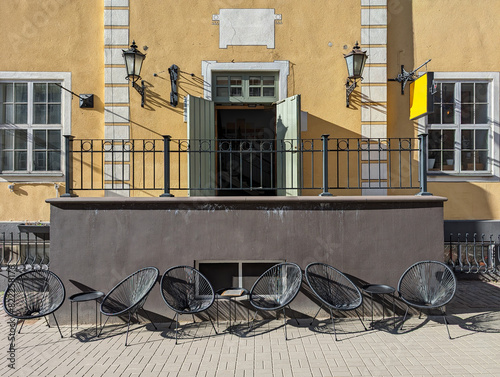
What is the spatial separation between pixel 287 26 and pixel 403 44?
7.51ft

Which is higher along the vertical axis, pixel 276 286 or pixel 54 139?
pixel 54 139

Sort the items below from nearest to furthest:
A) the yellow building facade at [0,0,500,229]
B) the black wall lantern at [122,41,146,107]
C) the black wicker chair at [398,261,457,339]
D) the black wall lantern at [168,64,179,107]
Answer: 1. the black wicker chair at [398,261,457,339]
2. the black wall lantern at [122,41,146,107]
3. the black wall lantern at [168,64,179,107]
4. the yellow building facade at [0,0,500,229]

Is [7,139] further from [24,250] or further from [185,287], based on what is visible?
[185,287]

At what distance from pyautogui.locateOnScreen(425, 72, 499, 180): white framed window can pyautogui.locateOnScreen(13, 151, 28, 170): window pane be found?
779 cm

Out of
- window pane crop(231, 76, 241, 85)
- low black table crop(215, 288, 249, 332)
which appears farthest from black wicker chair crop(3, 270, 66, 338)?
window pane crop(231, 76, 241, 85)

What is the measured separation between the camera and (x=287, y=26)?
733 centimetres

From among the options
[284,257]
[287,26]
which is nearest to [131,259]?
[284,257]

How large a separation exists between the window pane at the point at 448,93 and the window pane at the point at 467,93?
0.21 meters

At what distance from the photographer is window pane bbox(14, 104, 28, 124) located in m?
7.64

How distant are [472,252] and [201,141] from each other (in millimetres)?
5635

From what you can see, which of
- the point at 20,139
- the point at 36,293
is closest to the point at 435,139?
the point at 36,293

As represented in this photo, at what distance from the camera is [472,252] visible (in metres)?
7.73

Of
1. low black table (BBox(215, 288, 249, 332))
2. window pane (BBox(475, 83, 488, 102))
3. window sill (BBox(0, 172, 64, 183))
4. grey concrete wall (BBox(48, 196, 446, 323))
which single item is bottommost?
low black table (BBox(215, 288, 249, 332))

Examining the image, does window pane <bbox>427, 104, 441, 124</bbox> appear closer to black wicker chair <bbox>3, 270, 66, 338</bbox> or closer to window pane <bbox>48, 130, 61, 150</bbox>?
black wicker chair <bbox>3, 270, 66, 338</bbox>
